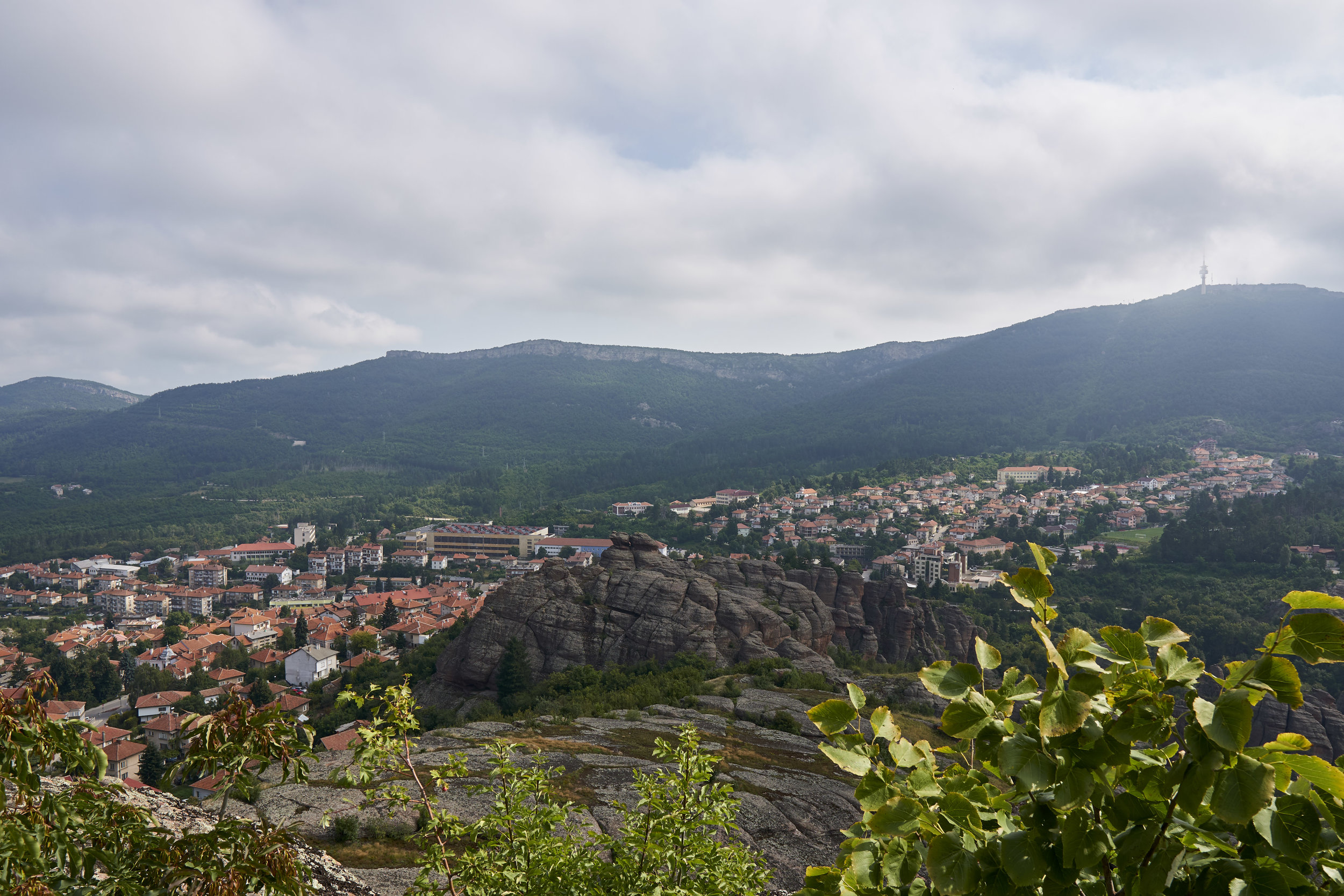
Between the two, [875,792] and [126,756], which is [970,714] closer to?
[875,792]

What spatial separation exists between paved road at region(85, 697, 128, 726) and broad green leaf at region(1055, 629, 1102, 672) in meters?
38.7

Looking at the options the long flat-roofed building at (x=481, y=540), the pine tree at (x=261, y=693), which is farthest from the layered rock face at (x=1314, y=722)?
the long flat-roofed building at (x=481, y=540)

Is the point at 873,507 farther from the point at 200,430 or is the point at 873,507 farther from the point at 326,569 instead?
the point at 200,430

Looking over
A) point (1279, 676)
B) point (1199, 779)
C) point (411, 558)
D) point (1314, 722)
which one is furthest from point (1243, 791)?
point (411, 558)

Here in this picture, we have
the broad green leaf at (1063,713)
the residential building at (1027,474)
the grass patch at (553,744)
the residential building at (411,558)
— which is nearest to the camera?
the broad green leaf at (1063,713)

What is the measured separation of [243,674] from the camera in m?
36.1

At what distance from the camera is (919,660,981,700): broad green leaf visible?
1.31 meters

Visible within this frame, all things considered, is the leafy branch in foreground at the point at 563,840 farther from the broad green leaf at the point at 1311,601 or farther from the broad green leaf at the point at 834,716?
the broad green leaf at the point at 1311,601

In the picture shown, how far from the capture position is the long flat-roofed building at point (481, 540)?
75.1m

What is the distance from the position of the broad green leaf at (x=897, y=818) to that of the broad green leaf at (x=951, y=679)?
221 mm

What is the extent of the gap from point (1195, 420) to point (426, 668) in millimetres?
118193

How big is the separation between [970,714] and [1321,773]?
51 cm

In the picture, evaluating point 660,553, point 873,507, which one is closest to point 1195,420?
point 873,507

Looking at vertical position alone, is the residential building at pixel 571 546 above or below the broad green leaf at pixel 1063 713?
below
